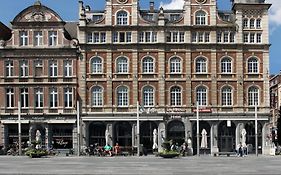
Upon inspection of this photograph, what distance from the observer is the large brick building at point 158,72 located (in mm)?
71688

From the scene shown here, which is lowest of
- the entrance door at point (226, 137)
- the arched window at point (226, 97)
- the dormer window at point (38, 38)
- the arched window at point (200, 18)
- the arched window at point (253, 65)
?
the entrance door at point (226, 137)

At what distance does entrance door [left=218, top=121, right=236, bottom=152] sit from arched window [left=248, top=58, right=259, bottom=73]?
7372mm

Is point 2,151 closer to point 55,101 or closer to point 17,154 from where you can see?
point 17,154

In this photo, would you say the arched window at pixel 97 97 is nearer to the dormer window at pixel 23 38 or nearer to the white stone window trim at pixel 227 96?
the dormer window at pixel 23 38

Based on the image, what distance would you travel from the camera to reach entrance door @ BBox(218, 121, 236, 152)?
236 feet

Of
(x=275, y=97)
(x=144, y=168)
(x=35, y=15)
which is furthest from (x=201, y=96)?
(x=275, y=97)

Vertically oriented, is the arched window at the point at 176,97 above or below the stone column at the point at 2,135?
above

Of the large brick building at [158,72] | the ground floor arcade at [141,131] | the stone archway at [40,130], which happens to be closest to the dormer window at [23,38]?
the large brick building at [158,72]

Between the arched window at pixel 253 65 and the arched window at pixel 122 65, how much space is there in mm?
15650

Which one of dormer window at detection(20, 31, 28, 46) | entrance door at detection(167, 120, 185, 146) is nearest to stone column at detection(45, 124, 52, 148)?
dormer window at detection(20, 31, 28, 46)

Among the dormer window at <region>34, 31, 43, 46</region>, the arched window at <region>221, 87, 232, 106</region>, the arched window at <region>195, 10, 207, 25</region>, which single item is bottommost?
the arched window at <region>221, 87, 232, 106</region>

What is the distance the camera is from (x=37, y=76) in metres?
72.2

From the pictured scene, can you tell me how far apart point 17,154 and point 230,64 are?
1124 inches

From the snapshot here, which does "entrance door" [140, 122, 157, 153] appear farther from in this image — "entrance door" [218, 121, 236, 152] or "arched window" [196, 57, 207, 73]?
"arched window" [196, 57, 207, 73]
